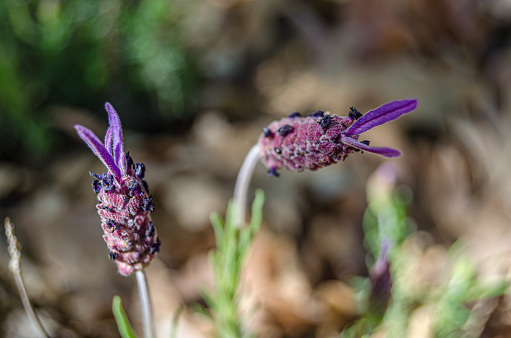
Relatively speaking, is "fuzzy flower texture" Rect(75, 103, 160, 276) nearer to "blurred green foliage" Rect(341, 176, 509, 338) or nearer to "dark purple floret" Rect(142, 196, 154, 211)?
"dark purple floret" Rect(142, 196, 154, 211)

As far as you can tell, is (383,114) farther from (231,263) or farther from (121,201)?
(231,263)

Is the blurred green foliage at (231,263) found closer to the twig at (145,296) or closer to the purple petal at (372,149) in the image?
the twig at (145,296)

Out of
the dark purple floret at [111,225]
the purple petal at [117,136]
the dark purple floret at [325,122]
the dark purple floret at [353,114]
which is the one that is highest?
the dark purple floret at [353,114]

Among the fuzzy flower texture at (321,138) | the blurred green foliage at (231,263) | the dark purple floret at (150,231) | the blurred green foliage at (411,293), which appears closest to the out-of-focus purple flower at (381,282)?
the blurred green foliage at (411,293)

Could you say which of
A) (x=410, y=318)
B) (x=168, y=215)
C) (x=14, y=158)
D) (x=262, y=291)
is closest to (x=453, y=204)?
(x=410, y=318)

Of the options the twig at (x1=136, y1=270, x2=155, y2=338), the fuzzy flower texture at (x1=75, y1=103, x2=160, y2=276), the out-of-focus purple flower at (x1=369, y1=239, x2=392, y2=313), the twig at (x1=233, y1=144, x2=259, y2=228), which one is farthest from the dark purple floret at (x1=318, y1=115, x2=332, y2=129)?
the out-of-focus purple flower at (x1=369, y1=239, x2=392, y2=313)

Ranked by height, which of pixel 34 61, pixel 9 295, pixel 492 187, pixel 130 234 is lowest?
pixel 130 234

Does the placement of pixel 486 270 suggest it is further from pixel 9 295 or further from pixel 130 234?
pixel 9 295
